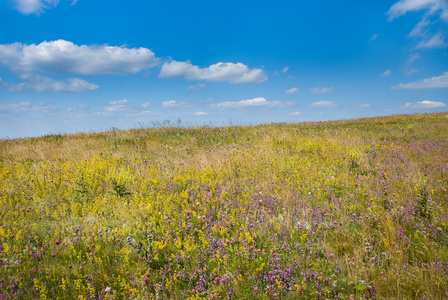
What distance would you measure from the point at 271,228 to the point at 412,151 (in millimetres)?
7599

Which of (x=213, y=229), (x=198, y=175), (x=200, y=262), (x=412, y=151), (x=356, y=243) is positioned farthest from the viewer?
(x=412, y=151)

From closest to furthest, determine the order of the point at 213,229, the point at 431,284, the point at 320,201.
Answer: the point at 431,284 → the point at 213,229 → the point at 320,201

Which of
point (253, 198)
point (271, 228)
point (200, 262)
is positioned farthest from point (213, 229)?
point (253, 198)

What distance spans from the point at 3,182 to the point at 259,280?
7.52 m

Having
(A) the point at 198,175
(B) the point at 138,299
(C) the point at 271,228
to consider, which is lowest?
(B) the point at 138,299

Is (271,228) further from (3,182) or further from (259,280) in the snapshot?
(3,182)

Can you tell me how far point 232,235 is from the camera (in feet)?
12.5

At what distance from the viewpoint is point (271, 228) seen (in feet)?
12.6

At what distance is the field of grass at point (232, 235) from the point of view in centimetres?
281

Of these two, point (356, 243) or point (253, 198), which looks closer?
point (356, 243)

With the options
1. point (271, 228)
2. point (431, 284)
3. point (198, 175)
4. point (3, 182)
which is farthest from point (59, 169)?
point (431, 284)

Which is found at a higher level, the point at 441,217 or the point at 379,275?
the point at 441,217

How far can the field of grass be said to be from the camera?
2.81 metres

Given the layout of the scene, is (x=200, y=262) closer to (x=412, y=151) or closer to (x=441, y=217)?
(x=441, y=217)
